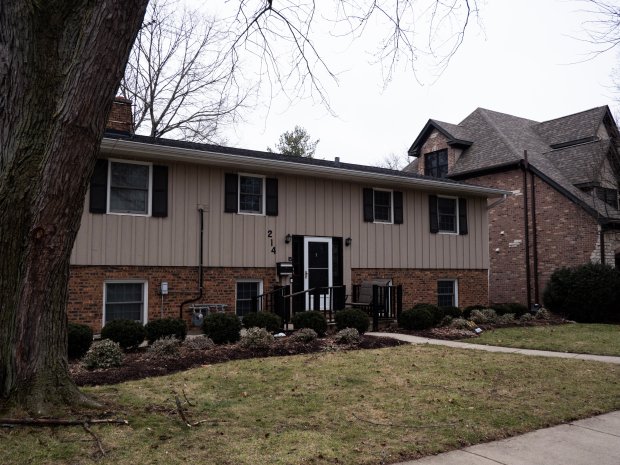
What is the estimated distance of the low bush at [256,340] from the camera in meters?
8.55

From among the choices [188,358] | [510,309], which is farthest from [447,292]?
[188,358]

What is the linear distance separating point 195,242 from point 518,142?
15.2m

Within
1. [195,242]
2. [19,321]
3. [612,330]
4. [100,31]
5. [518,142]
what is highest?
[518,142]

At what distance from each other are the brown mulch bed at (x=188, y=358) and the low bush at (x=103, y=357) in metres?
0.10

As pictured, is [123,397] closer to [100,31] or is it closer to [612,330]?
[100,31]

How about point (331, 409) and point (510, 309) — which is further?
point (510, 309)

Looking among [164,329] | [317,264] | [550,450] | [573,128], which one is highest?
[573,128]

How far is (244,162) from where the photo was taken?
11773 millimetres

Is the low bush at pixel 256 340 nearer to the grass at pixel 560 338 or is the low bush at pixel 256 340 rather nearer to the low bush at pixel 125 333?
the low bush at pixel 125 333

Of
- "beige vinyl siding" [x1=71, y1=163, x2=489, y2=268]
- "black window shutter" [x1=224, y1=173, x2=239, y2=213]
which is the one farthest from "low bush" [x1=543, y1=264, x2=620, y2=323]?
"black window shutter" [x1=224, y1=173, x2=239, y2=213]

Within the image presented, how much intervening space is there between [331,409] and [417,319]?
689 centimetres

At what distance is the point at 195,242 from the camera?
1177cm

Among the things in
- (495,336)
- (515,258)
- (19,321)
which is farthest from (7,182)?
(515,258)

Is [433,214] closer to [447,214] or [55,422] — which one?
[447,214]
